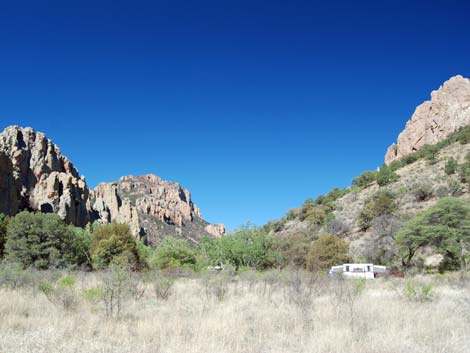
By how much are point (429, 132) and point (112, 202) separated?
83.4 metres

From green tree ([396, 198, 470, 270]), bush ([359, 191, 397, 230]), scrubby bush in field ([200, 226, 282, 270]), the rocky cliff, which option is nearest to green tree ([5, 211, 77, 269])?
scrubby bush in field ([200, 226, 282, 270])

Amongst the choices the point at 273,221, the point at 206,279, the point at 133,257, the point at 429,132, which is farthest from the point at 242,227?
the point at 429,132

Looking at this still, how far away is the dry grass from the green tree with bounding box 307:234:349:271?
78.2ft

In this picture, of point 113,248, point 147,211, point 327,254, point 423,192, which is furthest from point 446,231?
point 147,211

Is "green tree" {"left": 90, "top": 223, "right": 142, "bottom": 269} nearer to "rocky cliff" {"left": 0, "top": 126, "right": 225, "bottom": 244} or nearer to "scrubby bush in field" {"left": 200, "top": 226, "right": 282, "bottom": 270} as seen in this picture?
"scrubby bush in field" {"left": 200, "top": 226, "right": 282, "bottom": 270}

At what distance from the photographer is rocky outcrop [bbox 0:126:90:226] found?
76875 mm

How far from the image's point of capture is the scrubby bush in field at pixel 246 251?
128 ft

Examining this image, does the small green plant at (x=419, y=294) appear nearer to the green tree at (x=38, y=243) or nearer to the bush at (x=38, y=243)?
the green tree at (x=38, y=243)

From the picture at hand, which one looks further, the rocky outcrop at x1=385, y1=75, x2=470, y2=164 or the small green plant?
the rocky outcrop at x1=385, y1=75, x2=470, y2=164

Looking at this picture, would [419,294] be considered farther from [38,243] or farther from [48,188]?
[48,188]

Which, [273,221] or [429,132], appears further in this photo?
[429,132]

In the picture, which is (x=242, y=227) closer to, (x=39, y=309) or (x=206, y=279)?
(x=206, y=279)

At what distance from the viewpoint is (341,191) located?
227 feet

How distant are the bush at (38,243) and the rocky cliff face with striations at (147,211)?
196 ft
